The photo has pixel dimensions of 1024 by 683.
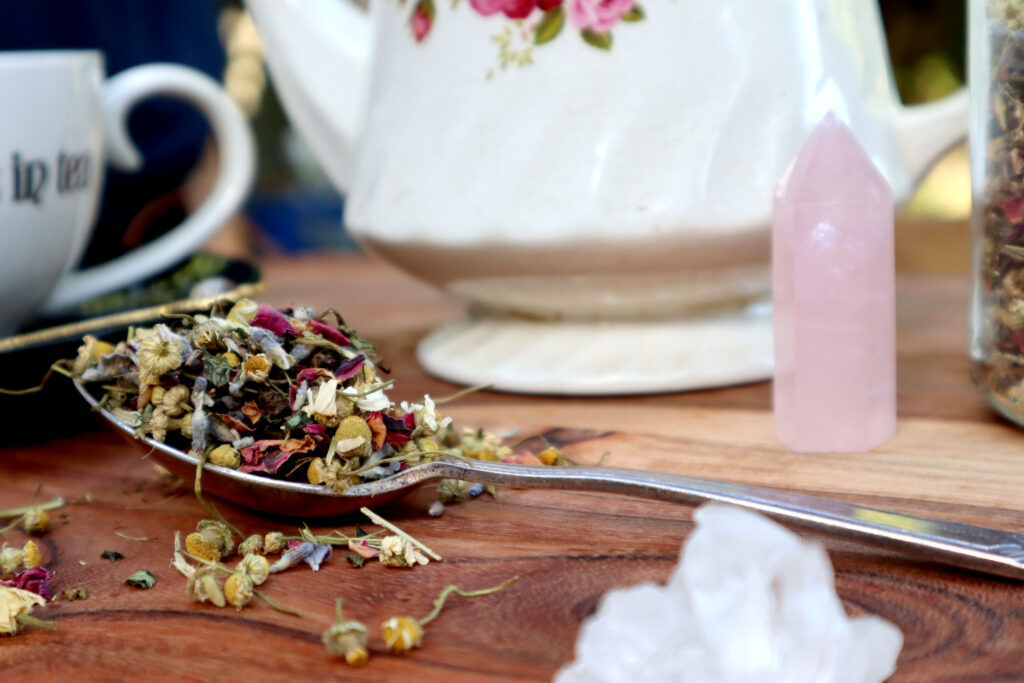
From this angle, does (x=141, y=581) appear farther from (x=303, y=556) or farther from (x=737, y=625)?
(x=737, y=625)

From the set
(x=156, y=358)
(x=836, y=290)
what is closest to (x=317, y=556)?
(x=156, y=358)

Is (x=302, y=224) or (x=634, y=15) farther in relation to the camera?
(x=302, y=224)

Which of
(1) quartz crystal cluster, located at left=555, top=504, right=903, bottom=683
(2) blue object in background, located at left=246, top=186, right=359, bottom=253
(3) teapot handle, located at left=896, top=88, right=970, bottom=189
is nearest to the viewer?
(1) quartz crystal cluster, located at left=555, top=504, right=903, bottom=683

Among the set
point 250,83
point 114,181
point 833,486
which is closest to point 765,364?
point 833,486

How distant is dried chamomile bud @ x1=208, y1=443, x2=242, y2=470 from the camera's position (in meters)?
0.37

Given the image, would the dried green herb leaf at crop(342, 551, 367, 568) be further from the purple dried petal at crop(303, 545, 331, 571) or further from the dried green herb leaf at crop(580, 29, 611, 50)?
the dried green herb leaf at crop(580, 29, 611, 50)

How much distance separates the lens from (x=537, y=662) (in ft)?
0.86

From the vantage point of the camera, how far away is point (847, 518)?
295mm

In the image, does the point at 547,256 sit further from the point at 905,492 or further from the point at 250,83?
the point at 250,83

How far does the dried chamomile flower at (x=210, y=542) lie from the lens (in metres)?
0.34

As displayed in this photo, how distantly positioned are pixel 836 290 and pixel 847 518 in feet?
0.47

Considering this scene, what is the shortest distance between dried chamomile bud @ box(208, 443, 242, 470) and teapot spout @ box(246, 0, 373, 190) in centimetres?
29

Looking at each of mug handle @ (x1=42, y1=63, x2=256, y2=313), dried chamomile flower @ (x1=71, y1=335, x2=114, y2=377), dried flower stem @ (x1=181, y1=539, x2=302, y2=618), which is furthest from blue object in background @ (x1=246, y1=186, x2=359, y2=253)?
dried flower stem @ (x1=181, y1=539, x2=302, y2=618)

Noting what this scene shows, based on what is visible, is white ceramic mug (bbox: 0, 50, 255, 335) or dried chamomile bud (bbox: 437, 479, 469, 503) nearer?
dried chamomile bud (bbox: 437, 479, 469, 503)
